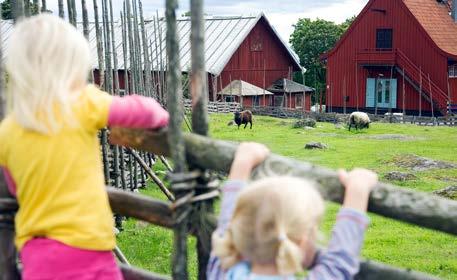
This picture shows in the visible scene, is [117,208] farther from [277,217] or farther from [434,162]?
[434,162]

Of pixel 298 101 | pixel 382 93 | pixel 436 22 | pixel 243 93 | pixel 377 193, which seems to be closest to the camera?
pixel 377 193

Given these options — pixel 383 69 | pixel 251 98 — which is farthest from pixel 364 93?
pixel 251 98

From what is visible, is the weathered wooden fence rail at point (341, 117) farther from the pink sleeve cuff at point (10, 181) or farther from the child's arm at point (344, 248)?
the child's arm at point (344, 248)

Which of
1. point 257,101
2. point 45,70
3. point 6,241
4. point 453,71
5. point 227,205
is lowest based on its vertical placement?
point 257,101

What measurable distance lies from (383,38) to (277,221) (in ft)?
100

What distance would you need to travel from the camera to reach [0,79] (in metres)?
3.28

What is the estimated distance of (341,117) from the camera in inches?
1142

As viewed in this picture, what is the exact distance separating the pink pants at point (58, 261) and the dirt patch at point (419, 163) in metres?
12.5

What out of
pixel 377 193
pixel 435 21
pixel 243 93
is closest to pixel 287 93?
pixel 243 93

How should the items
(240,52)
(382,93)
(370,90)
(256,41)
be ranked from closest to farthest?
(382,93), (370,90), (240,52), (256,41)

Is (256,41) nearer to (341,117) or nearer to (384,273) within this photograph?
(341,117)

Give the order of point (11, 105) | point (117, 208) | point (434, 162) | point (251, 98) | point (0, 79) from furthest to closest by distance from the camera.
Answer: point (251, 98)
point (434, 162)
point (0, 79)
point (117, 208)
point (11, 105)

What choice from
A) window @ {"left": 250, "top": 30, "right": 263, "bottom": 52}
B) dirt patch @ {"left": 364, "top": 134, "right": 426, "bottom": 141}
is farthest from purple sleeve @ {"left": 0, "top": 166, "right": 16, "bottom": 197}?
window @ {"left": 250, "top": 30, "right": 263, "bottom": 52}

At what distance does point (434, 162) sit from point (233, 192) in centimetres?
1313
